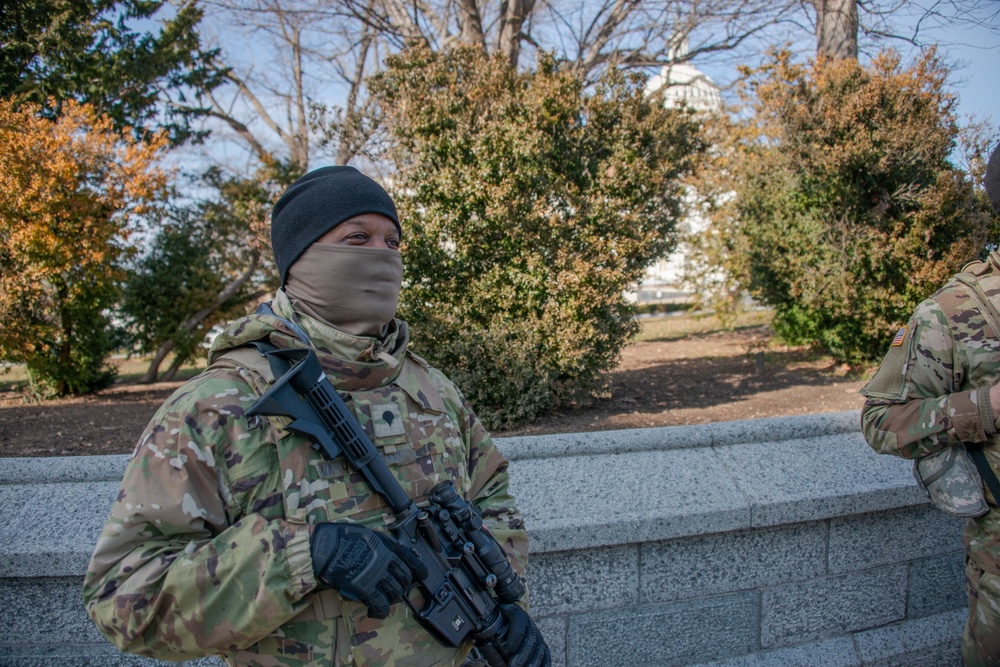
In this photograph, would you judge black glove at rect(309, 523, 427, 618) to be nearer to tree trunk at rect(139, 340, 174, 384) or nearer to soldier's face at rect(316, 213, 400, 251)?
soldier's face at rect(316, 213, 400, 251)

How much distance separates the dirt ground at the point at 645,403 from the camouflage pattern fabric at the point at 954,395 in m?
3.42

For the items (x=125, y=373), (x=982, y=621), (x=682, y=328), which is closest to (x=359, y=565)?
(x=982, y=621)

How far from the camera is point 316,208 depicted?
163 centimetres

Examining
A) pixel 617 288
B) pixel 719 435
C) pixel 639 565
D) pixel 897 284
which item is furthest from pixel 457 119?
pixel 897 284

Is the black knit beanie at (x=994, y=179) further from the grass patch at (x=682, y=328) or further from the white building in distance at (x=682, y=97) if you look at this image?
the grass patch at (x=682, y=328)

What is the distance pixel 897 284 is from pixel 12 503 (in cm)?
864

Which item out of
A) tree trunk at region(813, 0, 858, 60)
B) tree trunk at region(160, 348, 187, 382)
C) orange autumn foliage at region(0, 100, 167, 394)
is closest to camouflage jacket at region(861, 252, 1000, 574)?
orange autumn foliage at region(0, 100, 167, 394)

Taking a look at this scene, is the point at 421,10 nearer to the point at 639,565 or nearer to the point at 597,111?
the point at 597,111

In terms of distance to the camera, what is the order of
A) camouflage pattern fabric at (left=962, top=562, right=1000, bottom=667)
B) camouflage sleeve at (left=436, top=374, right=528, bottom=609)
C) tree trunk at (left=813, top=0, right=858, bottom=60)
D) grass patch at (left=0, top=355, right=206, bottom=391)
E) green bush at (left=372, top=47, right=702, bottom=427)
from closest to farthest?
camouflage sleeve at (left=436, top=374, right=528, bottom=609) → camouflage pattern fabric at (left=962, top=562, right=1000, bottom=667) → green bush at (left=372, top=47, right=702, bottom=427) → tree trunk at (left=813, top=0, right=858, bottom=60) → grass patch at (left=0, top=355, right=206, bottom=391)

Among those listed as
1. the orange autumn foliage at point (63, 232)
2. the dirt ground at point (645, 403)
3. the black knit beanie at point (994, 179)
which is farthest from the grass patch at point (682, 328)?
the black knit beanie at point (994, 179)

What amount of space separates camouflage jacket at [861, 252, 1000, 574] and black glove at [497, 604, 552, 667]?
1458mm

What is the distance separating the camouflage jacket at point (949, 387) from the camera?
2201 millimetres

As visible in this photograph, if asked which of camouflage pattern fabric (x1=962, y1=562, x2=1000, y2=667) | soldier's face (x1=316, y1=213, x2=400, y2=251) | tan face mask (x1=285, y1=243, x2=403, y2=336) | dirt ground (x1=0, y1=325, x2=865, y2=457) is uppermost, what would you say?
soldier's face (x1=316, y1=213, x2=400, y2=251)

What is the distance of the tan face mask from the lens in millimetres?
1641
